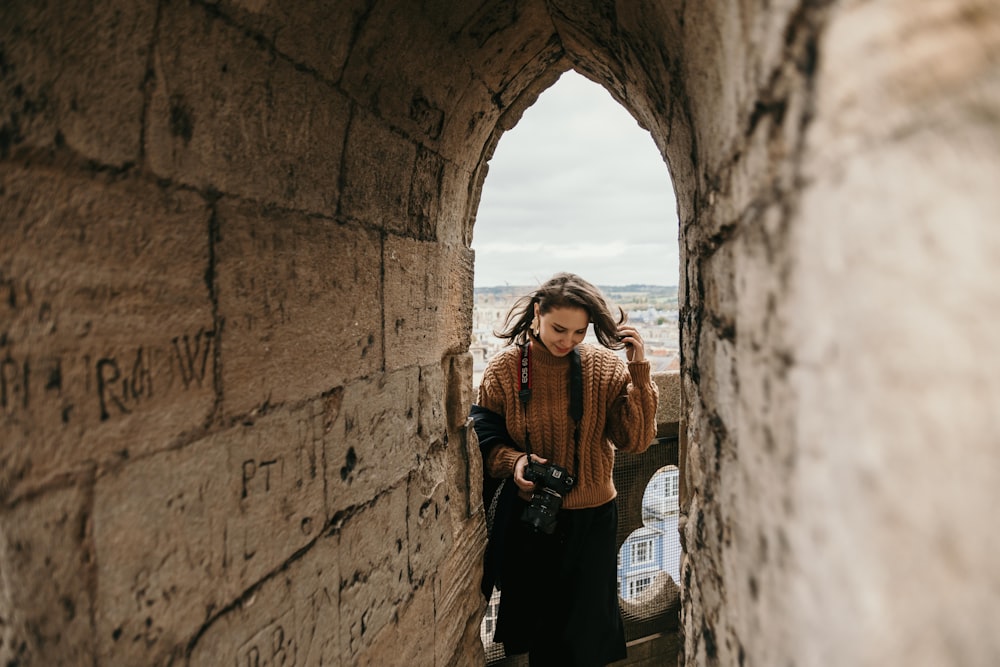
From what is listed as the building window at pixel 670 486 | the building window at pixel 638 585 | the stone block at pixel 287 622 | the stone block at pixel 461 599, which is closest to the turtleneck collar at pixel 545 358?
the stone block at pixel 461 599

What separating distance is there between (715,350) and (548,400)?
4.37ft

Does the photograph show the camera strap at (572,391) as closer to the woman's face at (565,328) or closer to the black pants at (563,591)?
the woman's face at (565,328)

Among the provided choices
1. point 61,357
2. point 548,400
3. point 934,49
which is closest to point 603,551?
point 548,400

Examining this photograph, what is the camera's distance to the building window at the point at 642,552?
3.24m

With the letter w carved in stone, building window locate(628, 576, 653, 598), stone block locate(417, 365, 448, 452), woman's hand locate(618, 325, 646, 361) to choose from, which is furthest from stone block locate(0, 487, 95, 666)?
building window locate(628, 576, 653, 598)

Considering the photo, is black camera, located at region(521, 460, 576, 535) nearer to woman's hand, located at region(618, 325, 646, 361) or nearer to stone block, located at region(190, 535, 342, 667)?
woman's hand, located at region(618, 325, 646, 361)

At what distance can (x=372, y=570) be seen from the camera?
4.79ft

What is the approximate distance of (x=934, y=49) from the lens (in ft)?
1.19

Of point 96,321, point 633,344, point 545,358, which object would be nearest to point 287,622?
point 96,321

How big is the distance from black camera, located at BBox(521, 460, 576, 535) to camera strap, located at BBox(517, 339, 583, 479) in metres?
0.08

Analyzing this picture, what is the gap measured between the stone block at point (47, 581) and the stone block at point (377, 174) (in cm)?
80

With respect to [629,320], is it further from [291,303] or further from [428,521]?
[291,303]

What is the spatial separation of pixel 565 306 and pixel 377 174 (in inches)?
37.6

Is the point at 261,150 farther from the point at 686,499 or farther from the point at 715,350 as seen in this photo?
the point at 686,499
